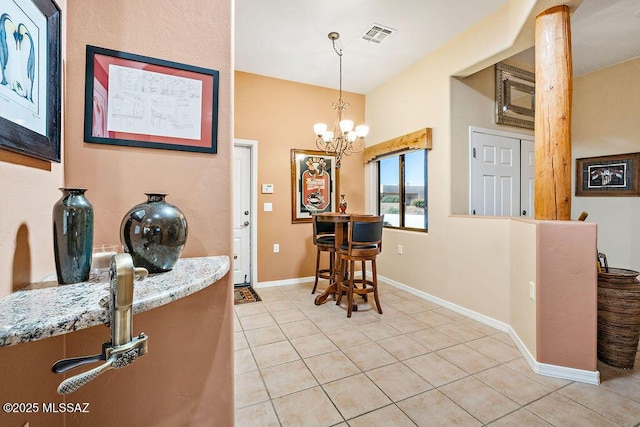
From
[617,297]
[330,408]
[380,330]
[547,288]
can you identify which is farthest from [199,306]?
[617,297]

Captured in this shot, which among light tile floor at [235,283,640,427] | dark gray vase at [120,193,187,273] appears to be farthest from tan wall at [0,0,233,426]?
light tile floor at [235,283,640,427]

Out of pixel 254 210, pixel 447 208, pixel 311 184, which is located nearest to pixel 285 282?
pixel 254 210

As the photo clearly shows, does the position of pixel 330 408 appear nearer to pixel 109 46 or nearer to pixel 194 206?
pixel 194 206

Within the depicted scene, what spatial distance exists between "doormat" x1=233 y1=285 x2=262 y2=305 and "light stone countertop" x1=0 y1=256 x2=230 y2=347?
2.52 m

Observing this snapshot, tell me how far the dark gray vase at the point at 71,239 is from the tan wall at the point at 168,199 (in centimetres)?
14

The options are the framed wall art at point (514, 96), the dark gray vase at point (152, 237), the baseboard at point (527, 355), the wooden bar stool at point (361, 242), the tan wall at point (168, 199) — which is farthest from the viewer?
the framed wall art at point (514, 96)

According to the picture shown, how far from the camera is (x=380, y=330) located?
260 centimetres

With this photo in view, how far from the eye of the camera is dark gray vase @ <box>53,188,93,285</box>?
0.85 meters

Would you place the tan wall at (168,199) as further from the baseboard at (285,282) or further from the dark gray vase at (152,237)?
the baseboard at (285,282)

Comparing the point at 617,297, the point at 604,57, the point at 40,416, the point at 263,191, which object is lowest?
the point at 40,416

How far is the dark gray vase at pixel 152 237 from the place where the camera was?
0.97 meters

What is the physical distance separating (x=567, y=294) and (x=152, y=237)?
8.19 feet

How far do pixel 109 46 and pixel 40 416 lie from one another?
4.58ft

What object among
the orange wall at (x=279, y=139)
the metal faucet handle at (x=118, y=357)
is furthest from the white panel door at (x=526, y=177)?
the metal faucet handle at (x=118, y=357)
